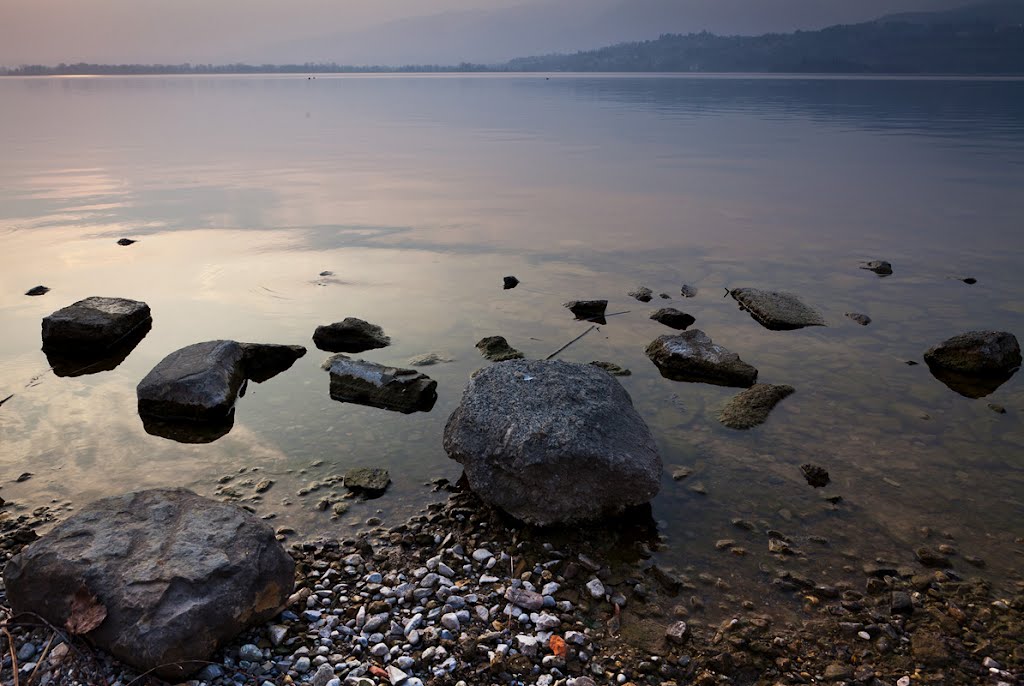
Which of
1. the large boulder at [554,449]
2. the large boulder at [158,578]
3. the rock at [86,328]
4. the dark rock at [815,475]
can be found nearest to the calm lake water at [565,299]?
the dark rock at [815,475]

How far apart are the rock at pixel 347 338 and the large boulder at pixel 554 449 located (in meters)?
4.05

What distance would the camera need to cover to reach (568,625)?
546cm

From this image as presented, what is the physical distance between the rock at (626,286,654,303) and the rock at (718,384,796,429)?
396cm

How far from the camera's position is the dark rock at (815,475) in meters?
7.43

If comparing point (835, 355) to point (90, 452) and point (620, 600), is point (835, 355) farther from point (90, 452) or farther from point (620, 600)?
point (90, 452)

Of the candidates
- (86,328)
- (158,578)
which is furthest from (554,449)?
(86,328)

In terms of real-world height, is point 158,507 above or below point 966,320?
above

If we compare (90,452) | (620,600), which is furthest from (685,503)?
(90,452)

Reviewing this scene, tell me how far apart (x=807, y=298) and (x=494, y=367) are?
8.03 metres

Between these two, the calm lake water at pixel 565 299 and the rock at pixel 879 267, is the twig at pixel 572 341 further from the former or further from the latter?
the rock at pixel 879 267

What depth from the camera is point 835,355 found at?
35.2 feet

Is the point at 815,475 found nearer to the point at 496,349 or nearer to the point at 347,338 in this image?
the point at 496,349

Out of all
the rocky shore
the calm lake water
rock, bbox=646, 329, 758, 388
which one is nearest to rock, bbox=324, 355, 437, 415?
the calm lake water

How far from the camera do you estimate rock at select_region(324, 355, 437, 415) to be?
9102 mm
